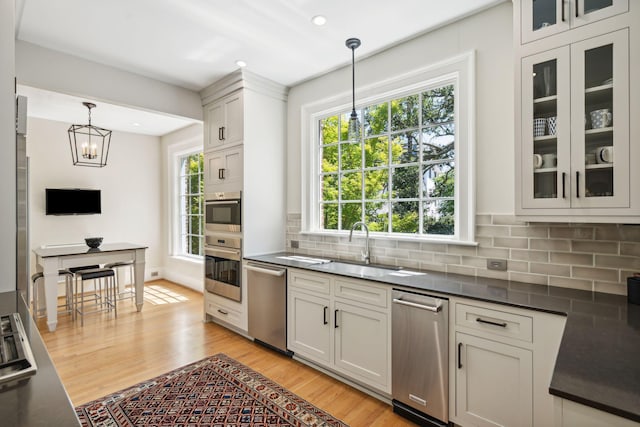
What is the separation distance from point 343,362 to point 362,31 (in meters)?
2.64

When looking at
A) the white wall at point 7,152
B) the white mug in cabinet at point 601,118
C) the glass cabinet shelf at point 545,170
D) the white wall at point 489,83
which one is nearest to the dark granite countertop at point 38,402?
the white wall at point 7,152

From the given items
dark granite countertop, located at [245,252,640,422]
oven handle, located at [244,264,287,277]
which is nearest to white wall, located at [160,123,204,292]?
oven handle, located at [244,264,287,277]

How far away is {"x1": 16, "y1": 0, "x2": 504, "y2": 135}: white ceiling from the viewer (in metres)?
2.35

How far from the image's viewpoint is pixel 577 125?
178cm

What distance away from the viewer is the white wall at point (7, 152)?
1485 mm

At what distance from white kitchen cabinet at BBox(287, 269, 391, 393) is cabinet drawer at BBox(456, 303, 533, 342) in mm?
513

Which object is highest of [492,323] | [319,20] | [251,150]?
[319,20]

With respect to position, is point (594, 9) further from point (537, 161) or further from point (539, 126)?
point (537, 161)

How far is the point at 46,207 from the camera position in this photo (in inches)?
196

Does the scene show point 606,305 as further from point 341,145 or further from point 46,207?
point 46,207

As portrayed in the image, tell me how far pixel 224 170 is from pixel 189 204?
2.62 m

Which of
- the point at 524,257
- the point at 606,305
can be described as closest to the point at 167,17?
the point at 524,257

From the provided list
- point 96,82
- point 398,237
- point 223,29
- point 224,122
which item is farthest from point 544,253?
point 96,82

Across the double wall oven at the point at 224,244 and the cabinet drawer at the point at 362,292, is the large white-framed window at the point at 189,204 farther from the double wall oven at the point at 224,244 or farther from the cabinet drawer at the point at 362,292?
the cabinet drawer at the point at 362,292
